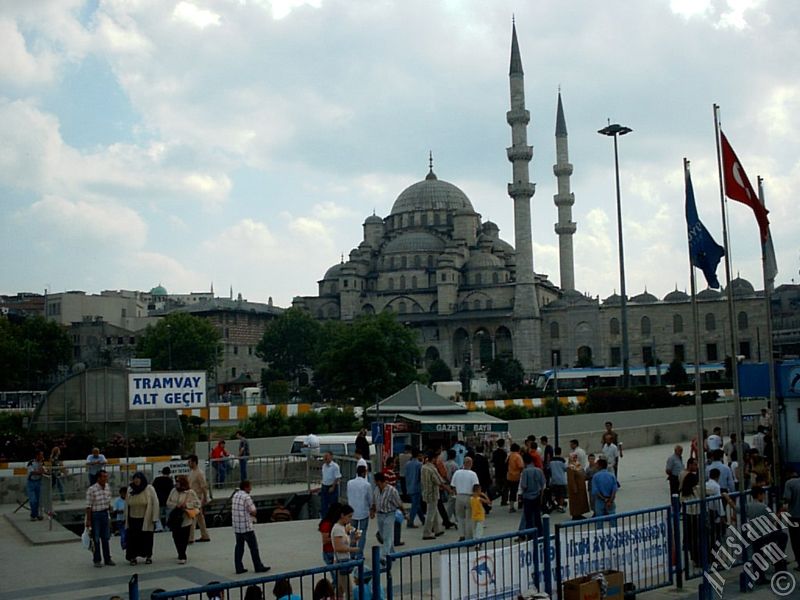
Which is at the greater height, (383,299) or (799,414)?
(383,299)

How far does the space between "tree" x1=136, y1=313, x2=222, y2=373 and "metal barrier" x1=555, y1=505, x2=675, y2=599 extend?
5616cm

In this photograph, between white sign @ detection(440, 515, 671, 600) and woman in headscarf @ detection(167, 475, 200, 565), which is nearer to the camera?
white sign @ detection(440, 515, 671, 600)

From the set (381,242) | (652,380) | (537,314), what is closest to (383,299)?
(381,242)

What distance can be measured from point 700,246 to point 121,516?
9539 mm

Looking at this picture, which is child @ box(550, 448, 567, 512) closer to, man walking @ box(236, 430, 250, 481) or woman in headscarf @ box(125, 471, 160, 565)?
man walking @ box(236, 430, 250, 481)

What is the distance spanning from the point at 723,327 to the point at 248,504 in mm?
69785

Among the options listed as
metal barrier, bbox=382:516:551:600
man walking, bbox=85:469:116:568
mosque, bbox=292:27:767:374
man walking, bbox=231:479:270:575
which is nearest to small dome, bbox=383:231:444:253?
mosque, bbox=292:27:767:374

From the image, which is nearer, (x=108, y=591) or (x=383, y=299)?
(x=108, y=591)

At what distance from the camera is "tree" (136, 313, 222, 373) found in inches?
2522

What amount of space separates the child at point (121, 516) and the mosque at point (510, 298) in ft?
178

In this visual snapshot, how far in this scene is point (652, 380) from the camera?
66.2 m

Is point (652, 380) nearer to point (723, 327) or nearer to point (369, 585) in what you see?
point (723, 327)

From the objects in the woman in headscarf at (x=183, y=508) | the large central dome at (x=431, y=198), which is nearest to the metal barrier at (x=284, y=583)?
the woman in headscarf at (x=183, y=508)

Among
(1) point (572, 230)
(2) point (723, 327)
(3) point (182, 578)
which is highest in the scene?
(1) point (572, 230)
